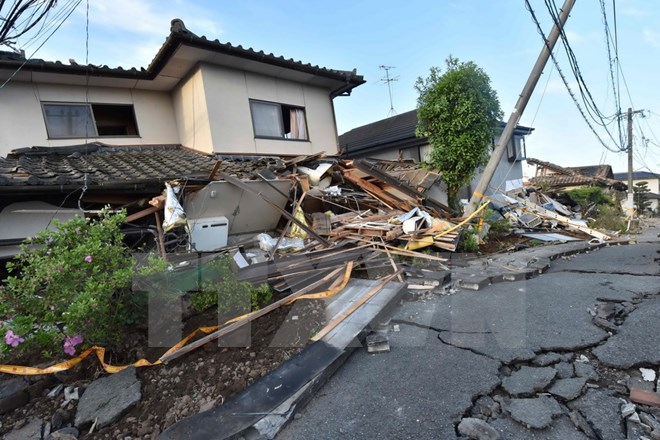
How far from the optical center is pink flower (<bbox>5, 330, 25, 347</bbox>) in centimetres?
263

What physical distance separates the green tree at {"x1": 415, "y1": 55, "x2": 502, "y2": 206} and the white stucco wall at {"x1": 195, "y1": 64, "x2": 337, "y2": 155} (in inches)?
134

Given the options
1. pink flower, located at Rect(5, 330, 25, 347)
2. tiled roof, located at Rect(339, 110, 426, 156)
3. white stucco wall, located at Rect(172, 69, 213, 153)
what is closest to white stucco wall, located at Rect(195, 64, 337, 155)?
white stucco wall, located at Rect(172, 69, 213, 153)

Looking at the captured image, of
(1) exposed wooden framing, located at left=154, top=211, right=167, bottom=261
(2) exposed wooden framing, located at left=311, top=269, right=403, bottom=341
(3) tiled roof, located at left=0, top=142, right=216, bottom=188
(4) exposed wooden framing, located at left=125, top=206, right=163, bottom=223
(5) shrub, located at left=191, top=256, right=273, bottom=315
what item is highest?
(3) tiled roof, located at left=0, top=142, right=216, bottom=188

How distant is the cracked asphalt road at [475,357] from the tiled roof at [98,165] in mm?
4838

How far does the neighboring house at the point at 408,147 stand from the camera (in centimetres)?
1244

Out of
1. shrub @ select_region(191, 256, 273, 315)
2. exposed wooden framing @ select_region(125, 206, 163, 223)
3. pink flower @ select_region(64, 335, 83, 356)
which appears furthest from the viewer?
exposed wooden framing @ select_region(125, 206, 163, 223)

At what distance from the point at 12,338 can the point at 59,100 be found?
24.6ft

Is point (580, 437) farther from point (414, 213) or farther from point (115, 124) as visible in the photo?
point (115, 124)

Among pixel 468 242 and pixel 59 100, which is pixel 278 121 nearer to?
pixel 59 100

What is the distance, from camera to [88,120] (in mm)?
7980

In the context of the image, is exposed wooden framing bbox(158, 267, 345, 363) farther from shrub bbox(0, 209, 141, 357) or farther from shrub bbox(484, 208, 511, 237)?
shrub bbox(484, 208, 511, 237)

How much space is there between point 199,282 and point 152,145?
6.54 meters


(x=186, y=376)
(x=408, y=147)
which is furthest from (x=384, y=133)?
(x=186, y=376)

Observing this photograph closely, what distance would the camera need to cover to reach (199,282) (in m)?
4.17
